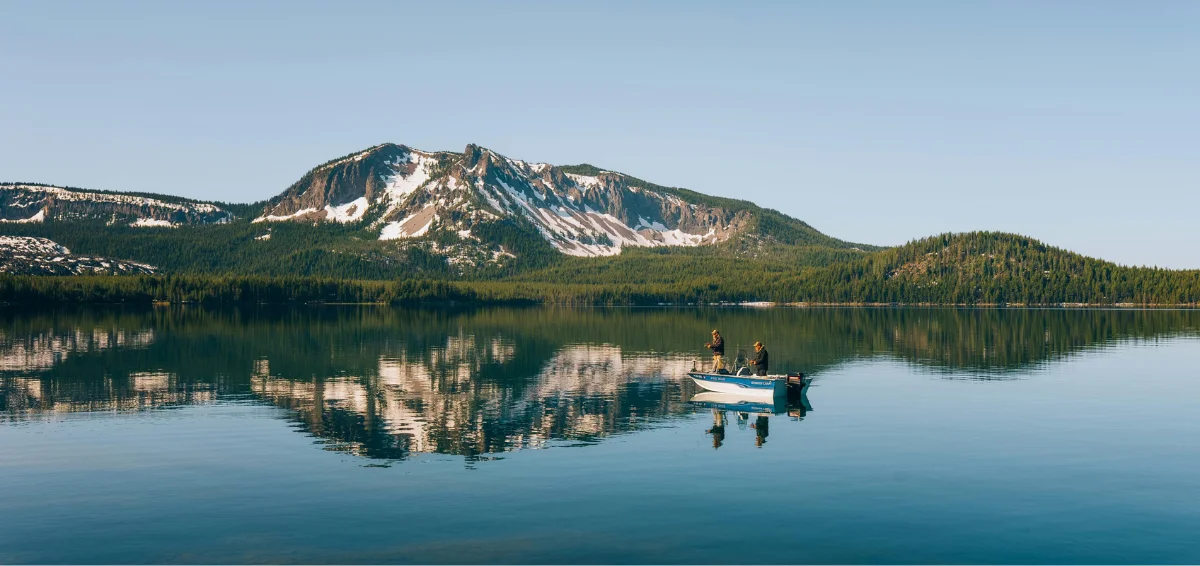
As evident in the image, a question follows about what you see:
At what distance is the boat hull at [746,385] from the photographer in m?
62.0

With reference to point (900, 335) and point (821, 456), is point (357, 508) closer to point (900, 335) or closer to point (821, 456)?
point (821, 456)

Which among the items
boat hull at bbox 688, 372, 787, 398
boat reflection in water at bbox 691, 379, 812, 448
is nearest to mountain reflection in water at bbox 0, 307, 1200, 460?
boat reflection in water at bbox 691, 379, 812, 448

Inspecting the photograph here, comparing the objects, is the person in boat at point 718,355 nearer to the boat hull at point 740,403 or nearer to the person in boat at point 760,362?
the person in boat at point 760,362

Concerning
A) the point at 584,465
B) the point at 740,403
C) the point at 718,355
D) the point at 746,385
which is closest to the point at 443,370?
the point at 718,355

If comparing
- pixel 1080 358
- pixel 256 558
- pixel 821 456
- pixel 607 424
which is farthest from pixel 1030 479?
pixel 1080 358

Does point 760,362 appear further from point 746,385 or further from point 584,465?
point 584,465

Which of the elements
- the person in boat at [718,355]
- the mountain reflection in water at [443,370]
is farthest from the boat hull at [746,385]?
the mountain reflection in water at [443,370]

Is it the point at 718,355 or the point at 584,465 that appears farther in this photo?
the point at 718,355

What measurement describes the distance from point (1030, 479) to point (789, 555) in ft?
51.1

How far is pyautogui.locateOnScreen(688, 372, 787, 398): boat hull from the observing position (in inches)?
2440

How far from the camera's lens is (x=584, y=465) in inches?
1629

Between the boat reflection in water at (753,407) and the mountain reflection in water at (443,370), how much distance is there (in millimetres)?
279

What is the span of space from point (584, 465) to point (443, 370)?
46.3 meters

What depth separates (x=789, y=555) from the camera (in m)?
28.4
